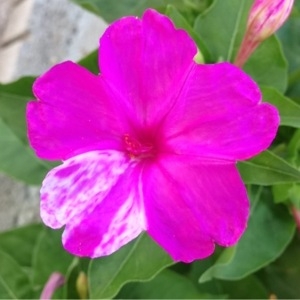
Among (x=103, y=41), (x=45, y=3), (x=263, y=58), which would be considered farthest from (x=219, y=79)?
(x=45, y=3)

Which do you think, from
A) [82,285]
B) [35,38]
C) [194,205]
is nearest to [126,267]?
[82,285]

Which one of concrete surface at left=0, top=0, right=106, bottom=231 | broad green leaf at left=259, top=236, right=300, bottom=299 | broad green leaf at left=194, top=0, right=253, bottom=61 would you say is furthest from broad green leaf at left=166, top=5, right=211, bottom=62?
concrete surface at left=0, top=0, right=106, bottom=231

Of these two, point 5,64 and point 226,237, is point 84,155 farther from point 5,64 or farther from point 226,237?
point 5,64

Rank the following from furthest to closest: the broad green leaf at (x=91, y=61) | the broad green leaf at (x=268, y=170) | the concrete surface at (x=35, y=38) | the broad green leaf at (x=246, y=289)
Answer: the concrete surface at (x=35, y=38) → the broad green leaf at (x=246, y=289) → the broad green leaf at (x=91, y=61) → the broad green leaf at (x=268, y=170)

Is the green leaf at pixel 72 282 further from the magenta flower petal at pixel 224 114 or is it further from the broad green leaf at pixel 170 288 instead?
the magenta flower petal at pixel 224 114

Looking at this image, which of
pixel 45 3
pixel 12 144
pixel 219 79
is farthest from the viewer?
pixel 45 3

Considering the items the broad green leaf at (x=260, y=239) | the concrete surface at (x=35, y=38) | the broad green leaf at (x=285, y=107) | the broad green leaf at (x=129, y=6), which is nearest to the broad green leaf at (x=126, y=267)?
the broad green leaf at (x=260, y=239)
